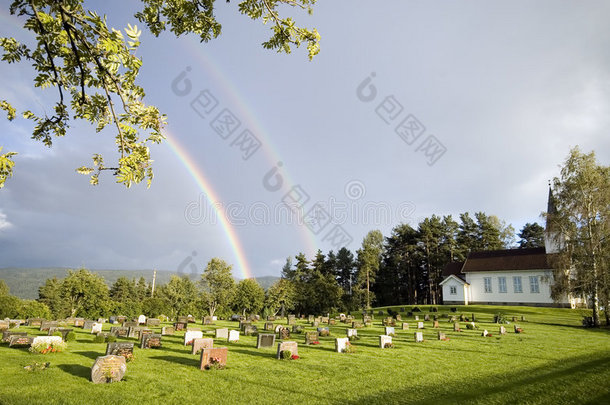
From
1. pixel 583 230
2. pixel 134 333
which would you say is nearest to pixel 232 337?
pixel 134 333

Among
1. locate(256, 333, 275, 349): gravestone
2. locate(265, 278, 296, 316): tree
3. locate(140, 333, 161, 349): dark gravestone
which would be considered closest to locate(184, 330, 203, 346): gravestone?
locate(140, 333, 161, 349): dark gravestone

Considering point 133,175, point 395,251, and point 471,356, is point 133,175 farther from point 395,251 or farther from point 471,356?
point 395,251

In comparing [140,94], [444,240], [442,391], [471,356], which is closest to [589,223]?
[471,356]

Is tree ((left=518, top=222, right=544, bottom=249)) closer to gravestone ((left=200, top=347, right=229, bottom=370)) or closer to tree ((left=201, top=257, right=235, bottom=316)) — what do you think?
tree ((left=201, top=257, right=235, bottom=316))

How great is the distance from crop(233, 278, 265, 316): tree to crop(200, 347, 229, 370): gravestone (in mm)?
37093

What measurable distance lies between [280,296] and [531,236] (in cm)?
6910

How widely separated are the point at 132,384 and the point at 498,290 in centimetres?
6115

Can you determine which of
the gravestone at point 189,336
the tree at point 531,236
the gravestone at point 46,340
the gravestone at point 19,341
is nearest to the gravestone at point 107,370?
the gravestone at point 46,340

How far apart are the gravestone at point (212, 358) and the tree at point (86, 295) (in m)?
30.9

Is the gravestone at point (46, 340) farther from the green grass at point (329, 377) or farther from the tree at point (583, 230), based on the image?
the tree at point (583, 230)

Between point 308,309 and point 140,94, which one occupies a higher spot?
point 140,94

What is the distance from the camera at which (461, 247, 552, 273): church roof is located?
55219 mm

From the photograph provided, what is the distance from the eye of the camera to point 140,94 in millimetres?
4555

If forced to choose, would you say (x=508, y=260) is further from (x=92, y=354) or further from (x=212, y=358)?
(x=92, y=354)
